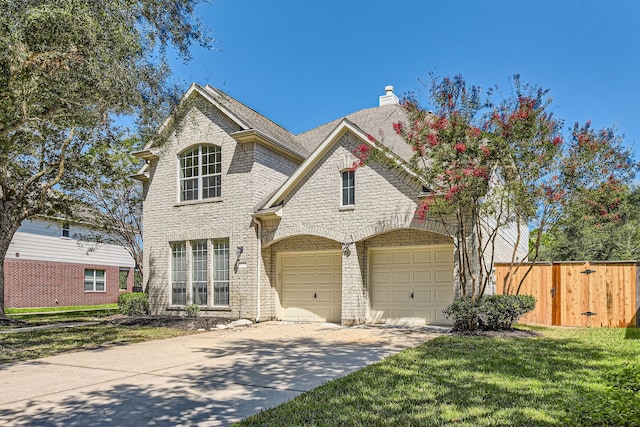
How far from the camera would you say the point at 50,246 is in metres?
27.1

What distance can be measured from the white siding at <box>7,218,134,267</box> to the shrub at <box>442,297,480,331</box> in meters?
18.7

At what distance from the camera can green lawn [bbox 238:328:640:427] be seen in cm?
455

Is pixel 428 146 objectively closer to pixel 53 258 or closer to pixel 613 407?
pixel 613 407

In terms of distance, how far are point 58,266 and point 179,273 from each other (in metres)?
14.5

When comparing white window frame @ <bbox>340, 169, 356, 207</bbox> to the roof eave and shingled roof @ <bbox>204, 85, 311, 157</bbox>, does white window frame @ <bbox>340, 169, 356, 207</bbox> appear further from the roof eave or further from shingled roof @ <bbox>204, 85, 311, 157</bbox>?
shingled roof @ <bbox>204, 85, 311, 157</bbox>

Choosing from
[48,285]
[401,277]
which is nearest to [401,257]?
[401,277]

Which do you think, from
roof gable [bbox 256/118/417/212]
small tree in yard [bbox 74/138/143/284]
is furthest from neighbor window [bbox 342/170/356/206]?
small tree in yard [bbox 74/138/143/284]

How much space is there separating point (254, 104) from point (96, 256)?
17.5 metres

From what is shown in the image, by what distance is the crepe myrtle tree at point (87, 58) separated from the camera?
859 centimetres

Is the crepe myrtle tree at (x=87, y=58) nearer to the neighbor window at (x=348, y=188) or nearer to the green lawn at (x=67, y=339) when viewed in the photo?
the green lawn at (x=67, y=339)

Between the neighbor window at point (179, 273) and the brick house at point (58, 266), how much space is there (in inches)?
333

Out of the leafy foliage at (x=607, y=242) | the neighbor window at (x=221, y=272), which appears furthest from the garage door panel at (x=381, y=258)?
the leafy foliage at (x=607, y=242)

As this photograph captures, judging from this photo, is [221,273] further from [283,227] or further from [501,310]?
[501,310]

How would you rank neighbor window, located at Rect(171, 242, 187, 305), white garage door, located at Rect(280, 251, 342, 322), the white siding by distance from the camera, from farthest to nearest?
the white siding → neighbor window, located at Rect(171, 242, 187, 305) → white garage door, located at Rect(280, 251, 342, 322)
